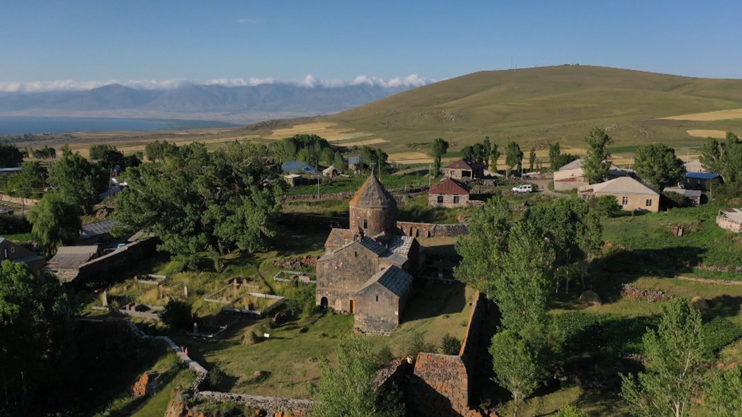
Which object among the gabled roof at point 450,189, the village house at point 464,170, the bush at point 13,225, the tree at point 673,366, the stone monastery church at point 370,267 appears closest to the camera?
the tree at point 673,366

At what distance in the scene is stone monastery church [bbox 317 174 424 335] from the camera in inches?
995

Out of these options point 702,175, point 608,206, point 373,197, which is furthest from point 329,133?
point 373,197

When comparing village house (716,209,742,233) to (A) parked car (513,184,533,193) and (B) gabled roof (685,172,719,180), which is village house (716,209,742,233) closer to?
(B) gabled roof (685,172,719,180)

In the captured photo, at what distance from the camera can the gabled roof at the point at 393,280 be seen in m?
25.4

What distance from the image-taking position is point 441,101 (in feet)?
639

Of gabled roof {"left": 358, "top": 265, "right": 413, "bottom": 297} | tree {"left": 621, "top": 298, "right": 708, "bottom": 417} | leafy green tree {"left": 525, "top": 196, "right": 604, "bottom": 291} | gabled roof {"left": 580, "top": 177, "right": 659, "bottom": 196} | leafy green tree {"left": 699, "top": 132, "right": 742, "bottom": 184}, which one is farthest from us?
leafy green tree {"left": 699, "top": 132, "right": 742, "bottom": 184}

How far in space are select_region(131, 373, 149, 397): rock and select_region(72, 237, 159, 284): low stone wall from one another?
533 inches

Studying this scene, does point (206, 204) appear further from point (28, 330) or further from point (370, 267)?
point (28, 330)

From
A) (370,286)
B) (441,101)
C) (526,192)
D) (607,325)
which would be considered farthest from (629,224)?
(441,101)

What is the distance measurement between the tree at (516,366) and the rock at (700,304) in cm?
1028

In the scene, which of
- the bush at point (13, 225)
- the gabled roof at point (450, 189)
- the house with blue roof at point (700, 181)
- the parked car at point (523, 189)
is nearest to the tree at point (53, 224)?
the bush at point (13, 225)

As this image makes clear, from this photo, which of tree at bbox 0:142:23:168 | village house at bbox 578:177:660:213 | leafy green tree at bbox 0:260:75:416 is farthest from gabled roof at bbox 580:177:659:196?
tree at bbox 0:142:23:168

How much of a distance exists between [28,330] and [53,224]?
67.6 ft

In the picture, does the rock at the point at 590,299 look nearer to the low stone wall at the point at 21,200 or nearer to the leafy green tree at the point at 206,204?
the leafy green tree at the point at 206,204
